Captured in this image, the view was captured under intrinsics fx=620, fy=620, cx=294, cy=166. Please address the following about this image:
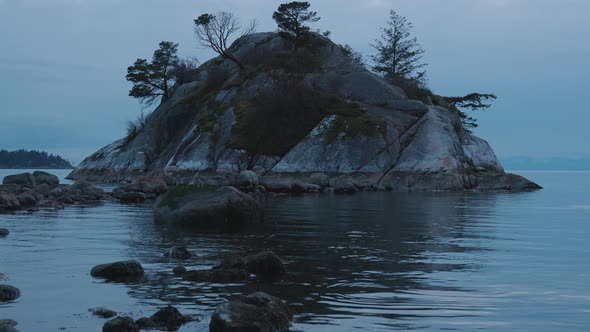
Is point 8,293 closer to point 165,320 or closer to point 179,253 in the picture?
point 165,320

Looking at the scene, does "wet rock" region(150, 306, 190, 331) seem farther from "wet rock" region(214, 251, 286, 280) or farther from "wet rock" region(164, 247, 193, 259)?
"wet rock" region(164, 247, 193, 259)

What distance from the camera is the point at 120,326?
28.2 ft

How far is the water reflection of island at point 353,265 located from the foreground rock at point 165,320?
707 mm

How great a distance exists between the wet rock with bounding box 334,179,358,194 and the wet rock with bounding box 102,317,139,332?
44.5 m

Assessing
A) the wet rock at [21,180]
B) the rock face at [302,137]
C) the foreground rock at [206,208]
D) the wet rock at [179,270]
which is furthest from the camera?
the rock face at [302,137]

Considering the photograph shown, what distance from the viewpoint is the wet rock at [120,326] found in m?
8.57

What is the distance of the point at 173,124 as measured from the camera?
8725 cm

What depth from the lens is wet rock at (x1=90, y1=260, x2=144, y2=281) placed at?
13039mm

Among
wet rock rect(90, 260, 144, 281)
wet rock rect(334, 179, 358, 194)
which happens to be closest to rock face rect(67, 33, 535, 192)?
wet rock rect(334, 179, 358, 194)

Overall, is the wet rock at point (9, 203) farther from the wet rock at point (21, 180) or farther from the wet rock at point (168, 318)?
the wet rock at point (168, 318)

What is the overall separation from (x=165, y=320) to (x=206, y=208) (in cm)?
1446

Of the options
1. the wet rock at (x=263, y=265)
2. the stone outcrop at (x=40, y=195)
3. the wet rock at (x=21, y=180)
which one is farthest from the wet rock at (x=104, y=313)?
the wet rock at (x=21, y=180)

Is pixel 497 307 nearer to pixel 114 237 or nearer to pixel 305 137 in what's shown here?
pixel 114 237

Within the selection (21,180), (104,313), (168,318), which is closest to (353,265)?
(168,318)
